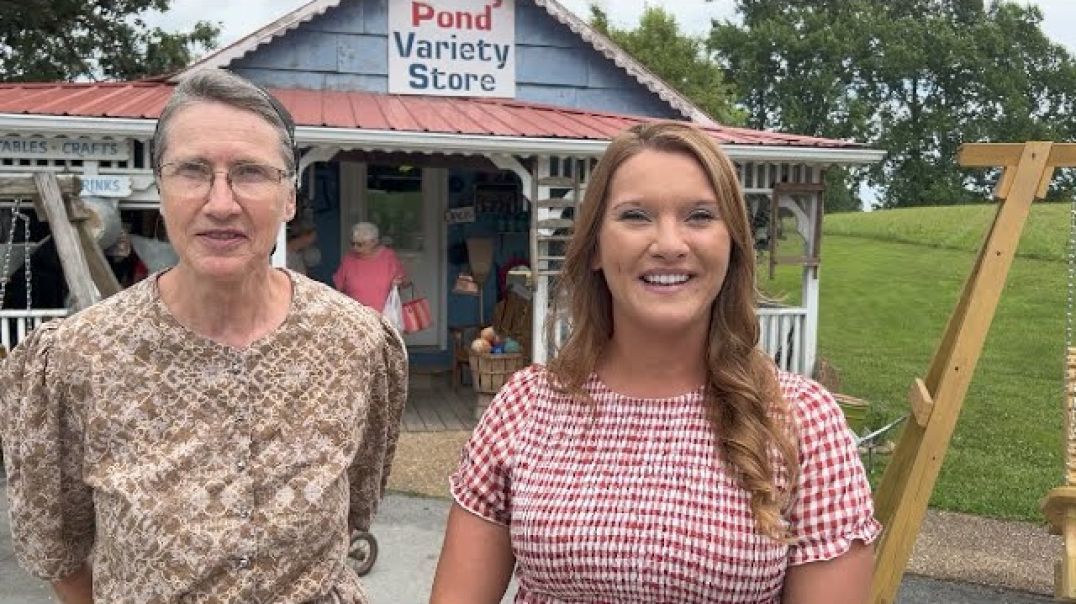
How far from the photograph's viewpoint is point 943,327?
14539mm

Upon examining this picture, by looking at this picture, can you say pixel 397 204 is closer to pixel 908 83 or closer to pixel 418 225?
pixel 418 225

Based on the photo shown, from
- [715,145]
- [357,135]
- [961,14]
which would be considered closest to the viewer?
[715,145]

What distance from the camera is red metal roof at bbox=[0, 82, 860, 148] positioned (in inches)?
303

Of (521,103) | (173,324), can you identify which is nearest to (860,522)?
(173,324)

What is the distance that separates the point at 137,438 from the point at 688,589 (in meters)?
0.98

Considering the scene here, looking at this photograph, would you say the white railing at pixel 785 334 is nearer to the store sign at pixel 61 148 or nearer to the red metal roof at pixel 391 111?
the red metal roof at pixel 391 111

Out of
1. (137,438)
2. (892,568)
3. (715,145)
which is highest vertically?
(715,145)

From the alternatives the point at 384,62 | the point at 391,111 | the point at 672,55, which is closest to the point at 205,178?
the point at 391,111

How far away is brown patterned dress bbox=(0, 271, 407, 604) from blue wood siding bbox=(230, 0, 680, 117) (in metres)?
7.96

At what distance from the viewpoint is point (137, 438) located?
5.84ft

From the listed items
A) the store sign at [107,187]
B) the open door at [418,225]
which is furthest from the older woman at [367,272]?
the open door at [418,225]

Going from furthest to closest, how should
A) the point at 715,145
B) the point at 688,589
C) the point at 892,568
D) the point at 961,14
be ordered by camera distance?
the point at 961,14 → the point at 892,568 → the point at 715,145 → the point at 688,589

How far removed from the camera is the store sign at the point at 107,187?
725 cm

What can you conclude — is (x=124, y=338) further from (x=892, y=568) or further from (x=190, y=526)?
(x=892, y=568)
